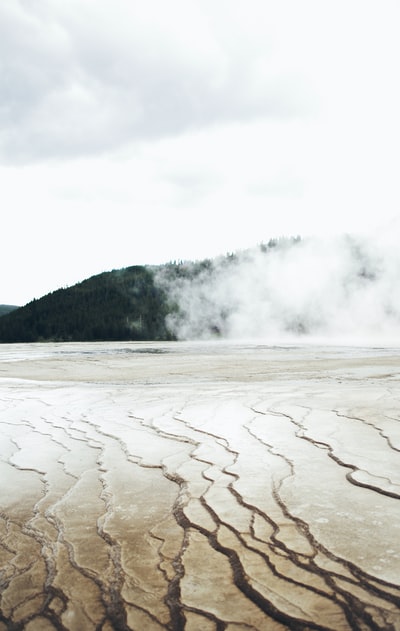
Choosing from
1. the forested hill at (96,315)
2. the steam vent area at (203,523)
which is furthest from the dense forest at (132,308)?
the steam vent area at (203,523)

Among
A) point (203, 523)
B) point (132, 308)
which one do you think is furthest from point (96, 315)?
point (203, 523)

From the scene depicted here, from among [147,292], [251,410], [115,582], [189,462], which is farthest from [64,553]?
[147,292]

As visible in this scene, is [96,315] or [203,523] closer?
[203,523]

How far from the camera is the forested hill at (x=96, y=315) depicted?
4082 inches

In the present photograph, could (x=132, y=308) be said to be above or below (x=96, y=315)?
above

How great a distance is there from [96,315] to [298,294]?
52.4 meters

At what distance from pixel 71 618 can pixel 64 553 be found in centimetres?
59

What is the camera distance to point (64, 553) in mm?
2461

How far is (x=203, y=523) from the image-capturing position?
9.05ft

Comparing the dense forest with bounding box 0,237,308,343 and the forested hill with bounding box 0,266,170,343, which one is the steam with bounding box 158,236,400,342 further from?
the forested hill with bounding box 0,266,170,343

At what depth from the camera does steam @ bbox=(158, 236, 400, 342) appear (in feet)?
217

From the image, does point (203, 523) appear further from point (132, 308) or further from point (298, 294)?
point (132, 308)

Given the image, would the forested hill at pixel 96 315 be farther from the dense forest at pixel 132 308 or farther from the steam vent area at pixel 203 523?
the steam vent area at pixel 203 523

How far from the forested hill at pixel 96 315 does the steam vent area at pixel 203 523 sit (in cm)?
8907
